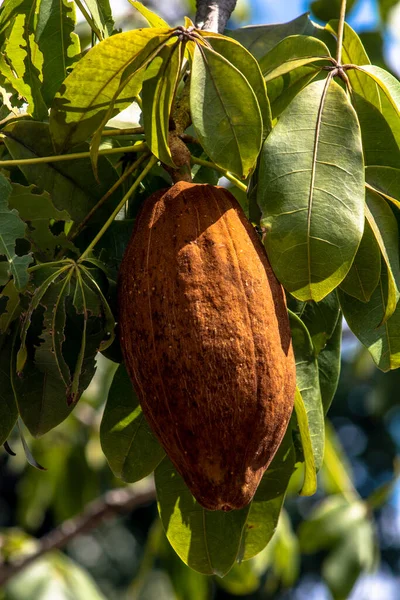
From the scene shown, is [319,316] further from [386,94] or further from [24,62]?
[24,62]

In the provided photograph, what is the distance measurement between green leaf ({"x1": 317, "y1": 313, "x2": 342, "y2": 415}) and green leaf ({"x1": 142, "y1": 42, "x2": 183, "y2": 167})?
409mm

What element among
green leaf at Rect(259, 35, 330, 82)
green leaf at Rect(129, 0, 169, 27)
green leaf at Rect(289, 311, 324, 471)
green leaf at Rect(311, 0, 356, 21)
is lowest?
green leaf at Rect(289, 311, 324, 471)

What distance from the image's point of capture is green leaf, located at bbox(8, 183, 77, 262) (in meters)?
1.19

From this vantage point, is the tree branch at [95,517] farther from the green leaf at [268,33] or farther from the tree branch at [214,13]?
the tree branch at [214,13]

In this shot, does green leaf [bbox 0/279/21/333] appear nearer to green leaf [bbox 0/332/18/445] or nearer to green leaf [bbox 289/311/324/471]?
green leaf [bbox 0/332/18/445]

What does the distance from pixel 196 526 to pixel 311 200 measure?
0.55 m

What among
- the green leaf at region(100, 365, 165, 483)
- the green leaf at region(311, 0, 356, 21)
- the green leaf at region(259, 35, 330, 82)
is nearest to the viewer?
the green leaf at region(259, 35, 330, 82)

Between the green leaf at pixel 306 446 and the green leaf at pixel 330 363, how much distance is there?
0.47 ft

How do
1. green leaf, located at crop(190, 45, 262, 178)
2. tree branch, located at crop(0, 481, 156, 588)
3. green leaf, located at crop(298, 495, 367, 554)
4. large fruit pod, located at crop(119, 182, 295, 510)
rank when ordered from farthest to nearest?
green leaf, located at crop(298, 495, 367, 554) < tree branch, located at crop(0, 481, 156, 588) < green leaf, located at crop(190, 45, 262, 178) < large fruit pod, located at crop(119, 182, 295, 510)

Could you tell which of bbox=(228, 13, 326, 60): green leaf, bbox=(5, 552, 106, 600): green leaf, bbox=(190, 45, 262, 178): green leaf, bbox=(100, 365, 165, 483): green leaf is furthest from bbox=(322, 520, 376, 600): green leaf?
bbox=(190, 45, 262, 178): green leaf

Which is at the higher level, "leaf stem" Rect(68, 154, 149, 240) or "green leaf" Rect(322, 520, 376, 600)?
"leaf stem" Rect(68, 154, 149, 240)

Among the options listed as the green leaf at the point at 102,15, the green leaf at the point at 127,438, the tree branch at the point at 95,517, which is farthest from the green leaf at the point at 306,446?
the tree branch at the point at 95,517

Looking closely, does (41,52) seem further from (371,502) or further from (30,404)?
(371,502)

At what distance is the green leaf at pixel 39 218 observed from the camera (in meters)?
1.19
